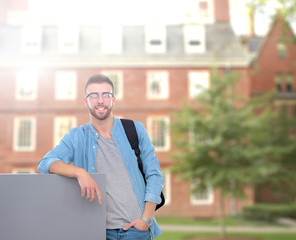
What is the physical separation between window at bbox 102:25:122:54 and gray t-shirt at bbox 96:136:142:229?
756 inches

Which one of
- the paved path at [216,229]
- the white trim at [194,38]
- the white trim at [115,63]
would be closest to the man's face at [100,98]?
the paved path at [216,229]

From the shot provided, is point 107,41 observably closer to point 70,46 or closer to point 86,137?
point 70,46

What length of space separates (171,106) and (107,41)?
16.6ft

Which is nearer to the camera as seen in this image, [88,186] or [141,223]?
[88,186]

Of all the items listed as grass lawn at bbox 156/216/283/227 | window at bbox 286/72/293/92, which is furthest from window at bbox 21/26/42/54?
window at bbox 286/72/293/92

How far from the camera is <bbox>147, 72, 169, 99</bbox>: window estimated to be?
20438 millimetres

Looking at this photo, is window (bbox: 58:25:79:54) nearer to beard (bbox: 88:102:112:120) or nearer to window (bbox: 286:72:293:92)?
window (bbox: 286:72:293:92)

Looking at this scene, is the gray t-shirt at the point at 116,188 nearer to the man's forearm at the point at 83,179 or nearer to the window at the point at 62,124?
the man's forearm at the point at 83,179

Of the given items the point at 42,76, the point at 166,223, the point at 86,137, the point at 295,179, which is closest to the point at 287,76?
the point at 295,179

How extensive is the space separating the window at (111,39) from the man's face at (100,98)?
62.8 feet

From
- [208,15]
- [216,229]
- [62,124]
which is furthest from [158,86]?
[216,229]

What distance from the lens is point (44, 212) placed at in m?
1.82

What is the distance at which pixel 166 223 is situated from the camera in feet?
55.3

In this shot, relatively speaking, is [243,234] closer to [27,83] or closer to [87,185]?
[87,185]
